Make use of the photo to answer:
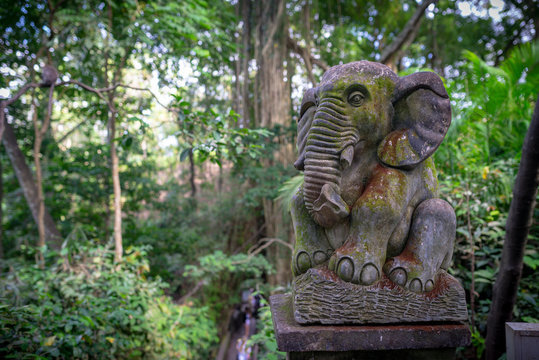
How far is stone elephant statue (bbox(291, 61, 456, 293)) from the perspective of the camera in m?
1.65

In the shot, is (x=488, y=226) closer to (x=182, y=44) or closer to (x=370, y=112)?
(x=370, y=112)

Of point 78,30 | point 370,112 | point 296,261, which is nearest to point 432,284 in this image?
point 296,261

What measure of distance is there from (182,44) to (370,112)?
3039 mm

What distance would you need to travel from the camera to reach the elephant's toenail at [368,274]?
5.30 feet

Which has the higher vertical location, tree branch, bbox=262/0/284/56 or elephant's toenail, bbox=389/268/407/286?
tree branch, bbox=262/0/284/56

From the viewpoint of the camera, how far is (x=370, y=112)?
5.72 feet

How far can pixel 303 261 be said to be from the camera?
5.99ft

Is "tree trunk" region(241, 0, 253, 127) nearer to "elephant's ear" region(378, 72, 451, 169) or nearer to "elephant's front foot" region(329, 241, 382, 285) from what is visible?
"elephant's ear" region(378, 72, 451, 169)

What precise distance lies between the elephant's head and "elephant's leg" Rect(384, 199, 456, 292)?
24 cm

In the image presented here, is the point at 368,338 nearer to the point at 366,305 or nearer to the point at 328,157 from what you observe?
the point at 366,305

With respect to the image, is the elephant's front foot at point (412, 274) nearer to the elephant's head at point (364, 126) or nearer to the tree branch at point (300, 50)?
the elephant's head at point (364, 126)

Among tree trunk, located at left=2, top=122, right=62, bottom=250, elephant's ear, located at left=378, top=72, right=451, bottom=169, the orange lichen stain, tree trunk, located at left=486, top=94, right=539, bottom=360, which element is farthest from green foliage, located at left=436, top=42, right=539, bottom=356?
→ tree trunk, located at left=2, top=122, right=62, bottom=250

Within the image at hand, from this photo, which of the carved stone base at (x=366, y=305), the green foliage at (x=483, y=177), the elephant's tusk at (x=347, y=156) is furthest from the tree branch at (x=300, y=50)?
the carved stone base at (x=366, y=305)

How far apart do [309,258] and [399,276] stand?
0.43m
